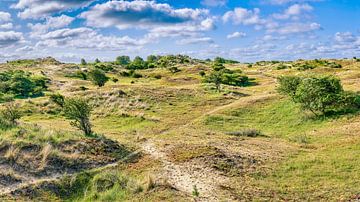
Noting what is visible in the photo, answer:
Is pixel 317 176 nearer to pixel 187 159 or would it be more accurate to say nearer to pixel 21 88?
pixel 187 159

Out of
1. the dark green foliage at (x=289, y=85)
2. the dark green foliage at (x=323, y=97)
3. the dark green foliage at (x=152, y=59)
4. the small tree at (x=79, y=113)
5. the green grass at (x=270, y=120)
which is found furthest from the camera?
the dark green foliage at (x=152, y=59)

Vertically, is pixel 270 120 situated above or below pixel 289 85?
below

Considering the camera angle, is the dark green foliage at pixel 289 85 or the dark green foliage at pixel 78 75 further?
the dark green foliage at pixel 78 75

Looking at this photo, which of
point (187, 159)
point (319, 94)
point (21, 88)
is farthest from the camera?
point (21, 88)

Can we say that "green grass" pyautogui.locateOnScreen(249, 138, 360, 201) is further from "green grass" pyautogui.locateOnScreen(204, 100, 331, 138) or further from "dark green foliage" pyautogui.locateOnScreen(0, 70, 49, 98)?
"dark green foliage" pyautogui.locateOnScreen(0, 70, 49, 98)

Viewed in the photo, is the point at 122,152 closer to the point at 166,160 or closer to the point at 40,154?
the point at 166,160

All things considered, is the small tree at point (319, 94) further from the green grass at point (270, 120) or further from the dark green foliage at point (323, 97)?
the green grass at point (270, 120)

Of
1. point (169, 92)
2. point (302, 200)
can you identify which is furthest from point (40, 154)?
point (169, 92)

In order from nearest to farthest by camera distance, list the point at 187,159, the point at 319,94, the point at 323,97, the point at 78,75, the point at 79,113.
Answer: the point at 187,159 < the point at 79,113 < the point at 323,97 < the point at 319,94 < the point at 78,75

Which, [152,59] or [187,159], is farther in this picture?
[152,59]

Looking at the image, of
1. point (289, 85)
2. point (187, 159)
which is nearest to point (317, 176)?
point (187, 159)

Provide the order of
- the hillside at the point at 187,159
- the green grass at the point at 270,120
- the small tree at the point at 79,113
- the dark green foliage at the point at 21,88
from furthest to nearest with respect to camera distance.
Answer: the dark green foliage at the point at 21,88 < the green grass at the point at 270,120 < the small tree at the point at 79,113 < the hillside at the point at 187,159

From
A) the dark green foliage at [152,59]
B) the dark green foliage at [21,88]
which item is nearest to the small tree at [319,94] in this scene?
the dark green foliage at [21,88]

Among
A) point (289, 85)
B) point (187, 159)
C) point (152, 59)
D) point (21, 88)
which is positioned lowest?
point (187, 159)
